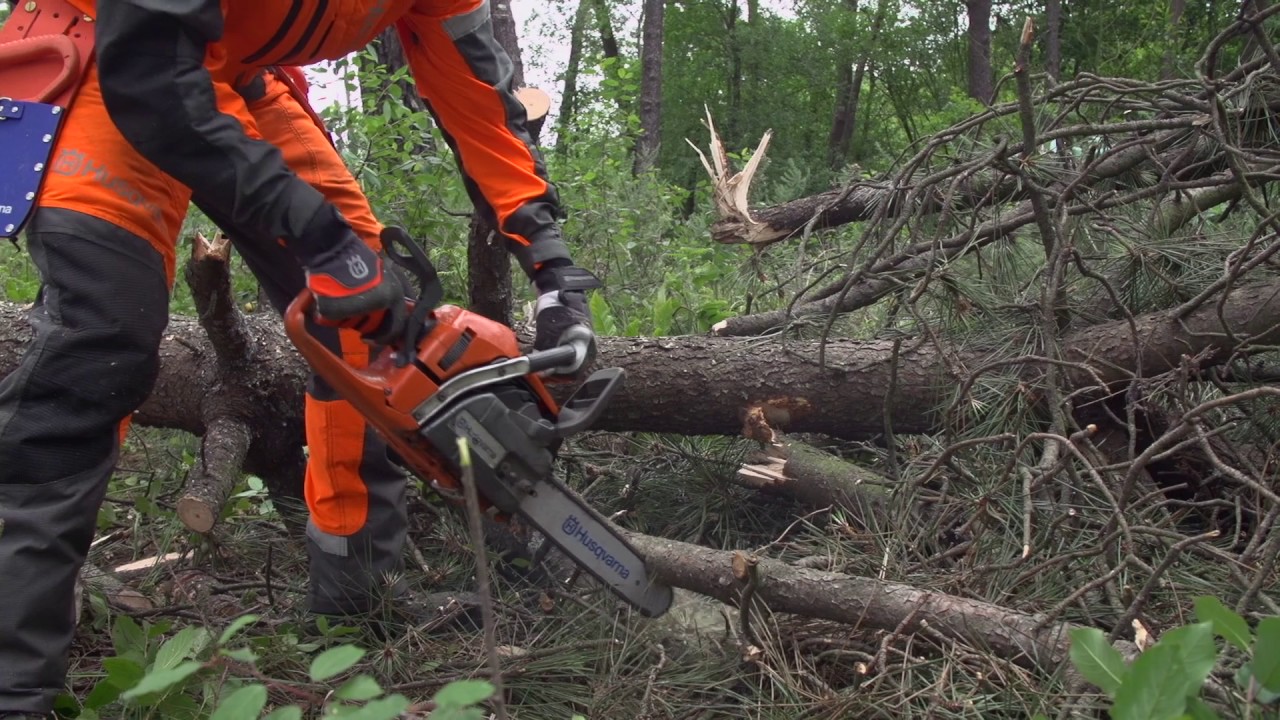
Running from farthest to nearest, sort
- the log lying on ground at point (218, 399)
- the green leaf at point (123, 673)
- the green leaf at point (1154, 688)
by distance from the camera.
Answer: the log lying on ground at point (218, 399)
the green leaf at point (123, 673)
the green leaf at point (1154, 688)

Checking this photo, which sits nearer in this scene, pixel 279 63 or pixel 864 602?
pixel 864 602

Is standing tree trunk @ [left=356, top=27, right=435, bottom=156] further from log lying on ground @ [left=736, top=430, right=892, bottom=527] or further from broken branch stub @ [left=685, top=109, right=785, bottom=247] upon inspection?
log lying on ground @ [left=736, top=430, right=892, bottom=527]

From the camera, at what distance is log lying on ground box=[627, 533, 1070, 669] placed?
1915 millimetres

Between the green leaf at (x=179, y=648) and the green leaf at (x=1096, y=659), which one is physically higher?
the green leaf at (x=1096, y=659)

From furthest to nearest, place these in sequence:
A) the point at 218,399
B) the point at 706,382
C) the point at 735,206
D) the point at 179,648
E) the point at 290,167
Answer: the point at 735,206, the point at 706,382, the point at 218,399, the point at 290,167, the point at 179,648

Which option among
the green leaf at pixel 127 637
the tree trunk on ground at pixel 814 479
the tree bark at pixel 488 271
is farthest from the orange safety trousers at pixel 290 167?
the tree trunk on ground at pixel 814 479

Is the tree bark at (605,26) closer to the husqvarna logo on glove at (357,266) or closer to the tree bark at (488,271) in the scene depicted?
the tree bark at (488,271)

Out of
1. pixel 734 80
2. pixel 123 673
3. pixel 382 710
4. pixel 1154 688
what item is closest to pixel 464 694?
pixel 382 710

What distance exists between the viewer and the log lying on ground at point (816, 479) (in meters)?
2.78

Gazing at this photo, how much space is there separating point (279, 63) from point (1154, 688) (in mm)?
2094

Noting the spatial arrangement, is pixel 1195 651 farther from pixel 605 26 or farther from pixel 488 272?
pixel 605 26

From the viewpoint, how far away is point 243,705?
111 cm

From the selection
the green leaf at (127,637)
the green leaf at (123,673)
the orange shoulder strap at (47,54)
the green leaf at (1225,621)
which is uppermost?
the orange shoulder strap at (47,54)

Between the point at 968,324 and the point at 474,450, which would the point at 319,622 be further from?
the point at 968,324
